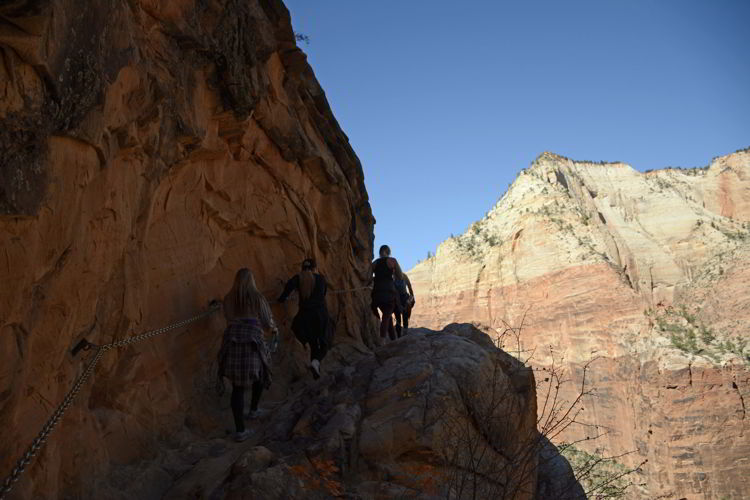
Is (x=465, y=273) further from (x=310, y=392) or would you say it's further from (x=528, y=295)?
(x=310, y=392)

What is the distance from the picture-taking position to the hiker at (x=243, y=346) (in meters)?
6.86

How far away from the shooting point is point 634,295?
159ft

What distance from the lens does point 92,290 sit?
5527 mm

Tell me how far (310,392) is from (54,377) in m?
2.94

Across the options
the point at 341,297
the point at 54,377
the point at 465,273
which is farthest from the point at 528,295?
the point at 54,377

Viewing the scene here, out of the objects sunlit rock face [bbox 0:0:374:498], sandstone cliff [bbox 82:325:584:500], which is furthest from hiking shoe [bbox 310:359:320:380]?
sandstone cliff [bbox 82:325:584:500]

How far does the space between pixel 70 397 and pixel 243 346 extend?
7.63 ft

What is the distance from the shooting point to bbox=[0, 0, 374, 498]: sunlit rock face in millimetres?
4309

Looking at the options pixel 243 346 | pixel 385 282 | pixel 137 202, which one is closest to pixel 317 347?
pixel 243 346

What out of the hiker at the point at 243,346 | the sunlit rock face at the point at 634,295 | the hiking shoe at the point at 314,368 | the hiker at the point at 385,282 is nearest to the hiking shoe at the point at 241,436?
the hiker at the point at 243,346

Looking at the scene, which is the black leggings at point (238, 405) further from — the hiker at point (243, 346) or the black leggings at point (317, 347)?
the black leggings at point (317, 347)

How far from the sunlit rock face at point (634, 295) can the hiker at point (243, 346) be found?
94.4ft

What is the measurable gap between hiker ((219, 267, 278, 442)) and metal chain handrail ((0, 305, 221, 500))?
590 mm

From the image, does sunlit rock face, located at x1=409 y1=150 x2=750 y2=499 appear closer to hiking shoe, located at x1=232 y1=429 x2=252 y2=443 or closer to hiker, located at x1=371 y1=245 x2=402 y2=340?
hiker, located at x1=371 y1=245 x2=402 y2=340
